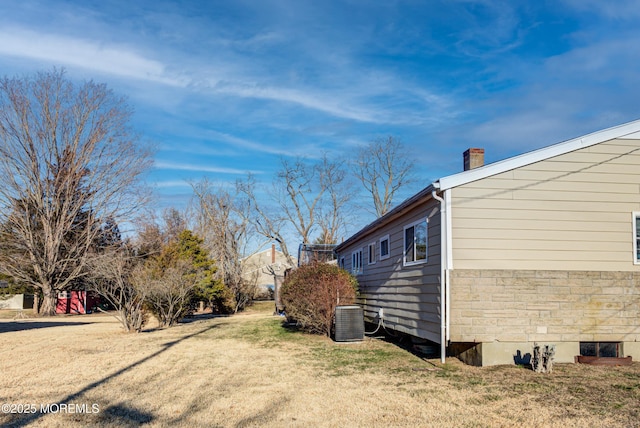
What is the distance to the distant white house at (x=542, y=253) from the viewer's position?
8906 mm

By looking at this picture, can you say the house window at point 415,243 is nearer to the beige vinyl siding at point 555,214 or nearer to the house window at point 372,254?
the beige vinyl siding at point 555,214

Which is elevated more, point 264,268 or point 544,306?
point 264,268

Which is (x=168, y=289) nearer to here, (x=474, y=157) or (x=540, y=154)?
(x=474, y=157)

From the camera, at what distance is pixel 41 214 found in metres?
26.4

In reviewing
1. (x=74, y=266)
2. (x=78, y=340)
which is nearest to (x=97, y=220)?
(x=74, y=266)

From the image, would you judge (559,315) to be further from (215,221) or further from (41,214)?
(215,221)

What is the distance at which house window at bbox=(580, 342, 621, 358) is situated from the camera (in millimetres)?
9125

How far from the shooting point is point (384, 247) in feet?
46.2

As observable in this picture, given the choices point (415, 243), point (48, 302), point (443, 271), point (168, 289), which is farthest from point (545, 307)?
point (48, 302)

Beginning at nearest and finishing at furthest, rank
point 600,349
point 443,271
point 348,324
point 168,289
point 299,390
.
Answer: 1. point 299,390
2. point 443,271
3. point 600,349
4. point 348,324
5. point 168,289

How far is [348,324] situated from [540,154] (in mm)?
6086

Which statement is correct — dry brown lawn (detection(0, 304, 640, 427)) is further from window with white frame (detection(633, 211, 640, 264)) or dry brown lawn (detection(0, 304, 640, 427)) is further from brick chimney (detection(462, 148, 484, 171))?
brick chimney (detection(462, 148, 484, 171))

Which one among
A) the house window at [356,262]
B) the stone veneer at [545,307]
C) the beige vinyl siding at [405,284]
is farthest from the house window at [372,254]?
the stone veneer at [545,307]

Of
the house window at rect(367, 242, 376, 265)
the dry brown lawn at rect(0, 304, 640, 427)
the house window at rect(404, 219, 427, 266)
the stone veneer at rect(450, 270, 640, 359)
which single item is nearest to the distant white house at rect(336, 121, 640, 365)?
the stone veneer at rect(450, 270, 640, 359)
